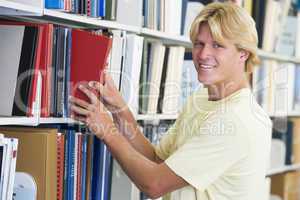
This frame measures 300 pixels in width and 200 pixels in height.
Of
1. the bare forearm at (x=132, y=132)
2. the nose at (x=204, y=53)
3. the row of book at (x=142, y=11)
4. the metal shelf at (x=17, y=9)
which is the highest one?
the row of book at (x=142, y=11)

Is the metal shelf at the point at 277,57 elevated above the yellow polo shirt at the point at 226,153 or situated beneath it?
elevated above

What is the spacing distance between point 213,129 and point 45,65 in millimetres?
490

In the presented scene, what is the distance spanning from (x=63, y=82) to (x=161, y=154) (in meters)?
0.47

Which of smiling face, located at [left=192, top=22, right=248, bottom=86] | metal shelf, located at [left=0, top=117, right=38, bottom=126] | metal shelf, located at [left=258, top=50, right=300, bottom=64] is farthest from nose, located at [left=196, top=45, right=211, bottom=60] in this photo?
metal shelf, located at [left=258, top=50, right=300, bottom=64]

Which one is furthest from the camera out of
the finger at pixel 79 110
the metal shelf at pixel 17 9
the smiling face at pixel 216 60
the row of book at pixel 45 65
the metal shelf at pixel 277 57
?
the metal shelf at pixel 277 57

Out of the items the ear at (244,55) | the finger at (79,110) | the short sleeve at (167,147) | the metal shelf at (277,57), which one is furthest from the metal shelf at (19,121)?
the metal shelf at (277,57)

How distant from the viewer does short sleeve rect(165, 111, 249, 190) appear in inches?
58.0

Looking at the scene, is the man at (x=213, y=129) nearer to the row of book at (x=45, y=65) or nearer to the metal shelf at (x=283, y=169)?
the row of book at (x=45, y=65)

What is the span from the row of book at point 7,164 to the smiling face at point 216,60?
61cm

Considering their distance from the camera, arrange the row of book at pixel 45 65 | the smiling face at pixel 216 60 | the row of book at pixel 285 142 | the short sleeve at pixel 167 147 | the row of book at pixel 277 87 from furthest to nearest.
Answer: the row of book at pixel 285 142, the row of book at pixel 277 87, the short sleeve at pixel 167 147, the smiling face at pixel 216 60, the row of book at pixel 45 65

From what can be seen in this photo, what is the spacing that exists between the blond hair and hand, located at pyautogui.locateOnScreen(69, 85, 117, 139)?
0.38 meters

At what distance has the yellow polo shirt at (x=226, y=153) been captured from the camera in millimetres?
1478

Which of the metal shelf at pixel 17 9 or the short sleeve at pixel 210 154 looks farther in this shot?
the short sleeve at pixel 210 154

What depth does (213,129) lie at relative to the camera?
150cm
